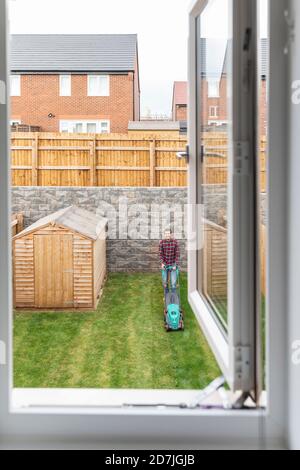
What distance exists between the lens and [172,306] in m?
1.22

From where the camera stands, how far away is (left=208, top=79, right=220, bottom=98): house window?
84cm

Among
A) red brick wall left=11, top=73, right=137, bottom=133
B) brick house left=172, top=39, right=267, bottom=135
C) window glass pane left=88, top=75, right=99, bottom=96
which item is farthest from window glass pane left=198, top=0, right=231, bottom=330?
window glass pane left=88, top=75, right=99, bottom=96

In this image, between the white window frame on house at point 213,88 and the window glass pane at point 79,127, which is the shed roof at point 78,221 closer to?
the window glass pane at point 79,127

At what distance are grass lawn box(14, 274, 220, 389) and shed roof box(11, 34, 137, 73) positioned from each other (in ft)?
2.15

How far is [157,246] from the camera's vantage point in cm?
132

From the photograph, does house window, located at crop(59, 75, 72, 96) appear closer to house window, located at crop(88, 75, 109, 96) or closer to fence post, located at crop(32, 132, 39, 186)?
house window, located at crop(88, 75, 109, 96)

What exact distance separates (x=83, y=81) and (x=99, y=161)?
0.25 m

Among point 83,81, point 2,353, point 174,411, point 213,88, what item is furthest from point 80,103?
point 174,411

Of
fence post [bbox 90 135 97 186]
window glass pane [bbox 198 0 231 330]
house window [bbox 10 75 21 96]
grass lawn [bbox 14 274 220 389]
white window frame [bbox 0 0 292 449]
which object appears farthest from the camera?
fence post [bbox 90 135 97 186]

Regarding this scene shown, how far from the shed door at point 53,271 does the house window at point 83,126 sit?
0.34 m

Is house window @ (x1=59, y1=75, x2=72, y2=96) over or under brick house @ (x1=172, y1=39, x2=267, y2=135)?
over
